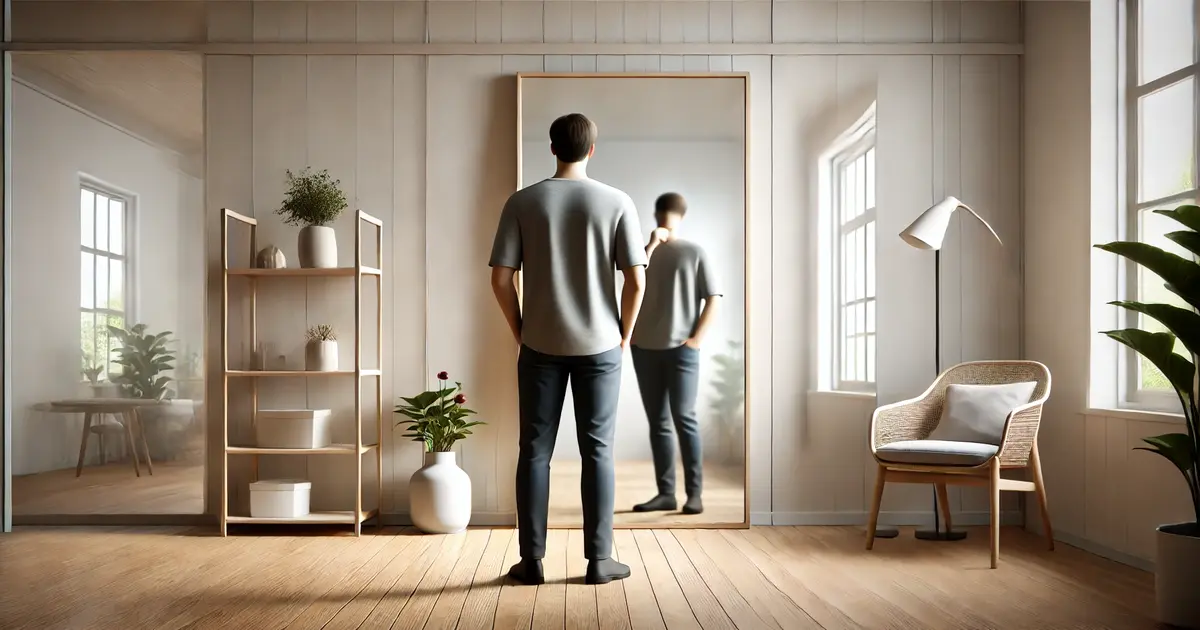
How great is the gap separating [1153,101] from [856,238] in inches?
50.6

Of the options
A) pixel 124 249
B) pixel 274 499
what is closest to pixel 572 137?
pixel 274 499

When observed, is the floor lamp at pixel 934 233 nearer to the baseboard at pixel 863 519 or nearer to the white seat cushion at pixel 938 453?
the baseboard at pixel 863 519

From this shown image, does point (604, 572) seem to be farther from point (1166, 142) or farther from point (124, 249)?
point (124, 249)

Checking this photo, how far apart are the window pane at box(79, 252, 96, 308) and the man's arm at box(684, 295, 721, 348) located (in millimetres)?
2698

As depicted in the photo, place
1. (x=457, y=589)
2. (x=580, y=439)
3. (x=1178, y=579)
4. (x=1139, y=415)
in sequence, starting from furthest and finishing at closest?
(x=1139, y=415) → (x=580, y=439) → (x=457, y=589) → (x=1178, y=579)

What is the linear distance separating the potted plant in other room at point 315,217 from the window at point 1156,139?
326cm

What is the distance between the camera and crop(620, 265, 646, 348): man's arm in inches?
127

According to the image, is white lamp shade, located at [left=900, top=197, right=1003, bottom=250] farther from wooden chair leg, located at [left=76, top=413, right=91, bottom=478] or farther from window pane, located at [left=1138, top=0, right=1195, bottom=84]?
wooden chair leg, located at [left=76, top=413, right=91, bottom=478]

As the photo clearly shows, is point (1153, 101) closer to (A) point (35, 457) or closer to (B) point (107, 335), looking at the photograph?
(B) point (107, 335)

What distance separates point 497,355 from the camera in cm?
448

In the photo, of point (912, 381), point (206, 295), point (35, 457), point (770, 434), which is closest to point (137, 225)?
point (206, 295)

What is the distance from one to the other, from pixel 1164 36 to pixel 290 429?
3807 millimetres

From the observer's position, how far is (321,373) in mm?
4211

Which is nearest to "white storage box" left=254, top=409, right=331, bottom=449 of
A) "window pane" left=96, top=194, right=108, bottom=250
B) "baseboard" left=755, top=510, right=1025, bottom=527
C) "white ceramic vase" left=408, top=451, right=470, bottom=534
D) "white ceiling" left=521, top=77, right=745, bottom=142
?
"white ceramic vase" left=408, top=451, right=470, bottom=534
